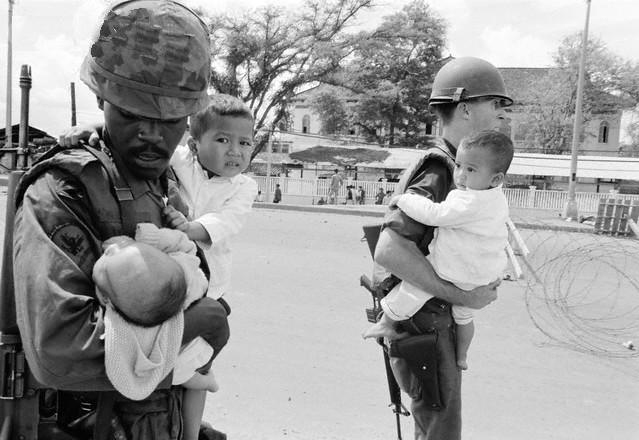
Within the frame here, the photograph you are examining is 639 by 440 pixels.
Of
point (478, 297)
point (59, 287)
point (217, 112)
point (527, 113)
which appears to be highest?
point (527, 113)

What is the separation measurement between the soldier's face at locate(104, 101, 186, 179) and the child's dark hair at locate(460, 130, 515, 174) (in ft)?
4.52

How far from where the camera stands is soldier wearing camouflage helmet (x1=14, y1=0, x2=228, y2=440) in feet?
3.87

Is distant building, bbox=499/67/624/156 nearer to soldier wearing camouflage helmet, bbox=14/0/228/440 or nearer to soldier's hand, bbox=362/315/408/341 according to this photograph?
soldier's hand, bbox=362/315/408/341

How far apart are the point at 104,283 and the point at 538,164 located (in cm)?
3998

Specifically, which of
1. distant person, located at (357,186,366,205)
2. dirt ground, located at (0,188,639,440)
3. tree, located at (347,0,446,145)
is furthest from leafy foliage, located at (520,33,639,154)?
dirt ground, located at (0,188,639,440)

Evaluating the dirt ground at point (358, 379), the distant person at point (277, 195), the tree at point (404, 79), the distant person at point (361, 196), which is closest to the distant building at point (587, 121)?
the tree at point (404, 79)

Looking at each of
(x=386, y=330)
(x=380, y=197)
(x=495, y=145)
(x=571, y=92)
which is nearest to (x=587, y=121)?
(x=571, y=92)

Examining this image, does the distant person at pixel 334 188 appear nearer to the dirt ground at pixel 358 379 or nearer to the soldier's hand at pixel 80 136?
the dirt ground at pixel 358 379

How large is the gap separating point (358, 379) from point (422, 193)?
99.1 inches

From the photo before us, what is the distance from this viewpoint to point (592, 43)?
4356 centimetres

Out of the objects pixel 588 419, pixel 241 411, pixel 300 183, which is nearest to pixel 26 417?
pixel 241 411

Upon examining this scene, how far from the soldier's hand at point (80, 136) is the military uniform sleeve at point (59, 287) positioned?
20cm

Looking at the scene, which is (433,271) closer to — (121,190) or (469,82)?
(469,82)

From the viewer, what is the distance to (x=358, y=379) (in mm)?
4602
